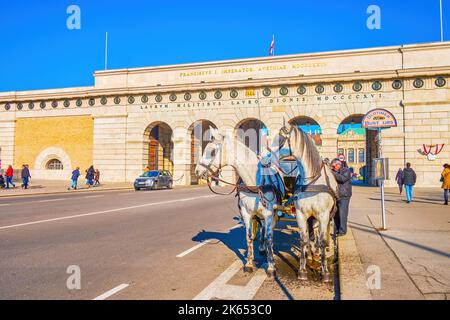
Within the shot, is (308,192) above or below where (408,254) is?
above

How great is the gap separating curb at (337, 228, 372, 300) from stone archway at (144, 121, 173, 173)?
2978 centimetres

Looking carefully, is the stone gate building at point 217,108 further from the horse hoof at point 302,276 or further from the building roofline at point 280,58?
the horse hoof at point 302,276

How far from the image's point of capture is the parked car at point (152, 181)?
26000 millimetres

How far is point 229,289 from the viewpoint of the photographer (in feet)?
14.2

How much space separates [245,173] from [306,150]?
1013 mm

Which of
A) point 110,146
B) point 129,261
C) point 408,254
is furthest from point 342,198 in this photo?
point 110,146

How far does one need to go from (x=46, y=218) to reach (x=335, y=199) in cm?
909

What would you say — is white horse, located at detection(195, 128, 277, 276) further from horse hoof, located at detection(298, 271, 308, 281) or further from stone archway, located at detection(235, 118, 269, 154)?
stone archway, located at detection(235, 118, 269, 154)

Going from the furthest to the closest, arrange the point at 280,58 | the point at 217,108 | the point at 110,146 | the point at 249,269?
the point at 110,146 → the point at 217,108 → the point at 280,58 → the point at 249,269

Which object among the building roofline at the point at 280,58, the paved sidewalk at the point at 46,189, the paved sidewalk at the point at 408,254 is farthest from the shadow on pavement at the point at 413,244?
the building roofline at the point at 280,58

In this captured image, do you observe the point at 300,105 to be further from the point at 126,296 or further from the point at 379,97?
the point at 126,296

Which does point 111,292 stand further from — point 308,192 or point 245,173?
point 308,192

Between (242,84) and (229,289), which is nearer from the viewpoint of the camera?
(229,289)
